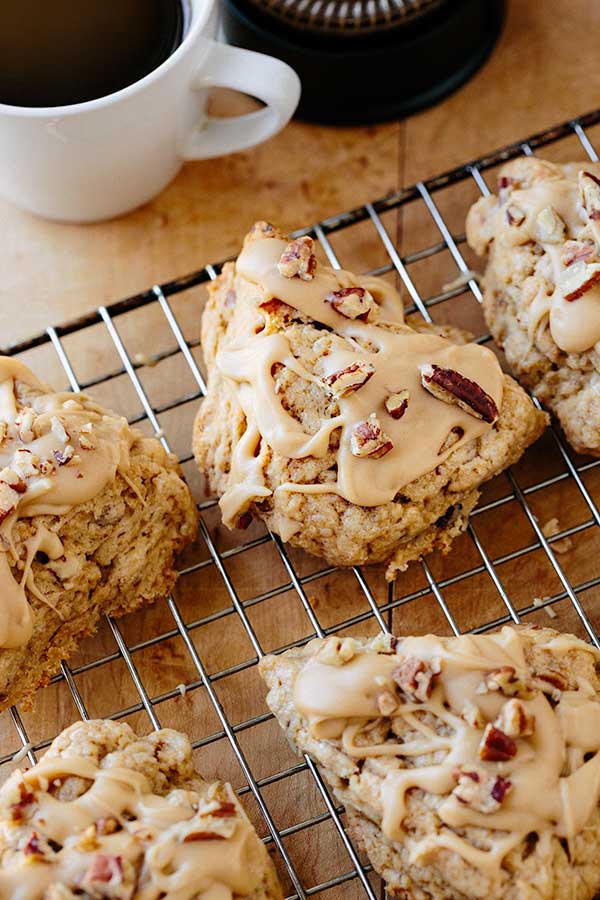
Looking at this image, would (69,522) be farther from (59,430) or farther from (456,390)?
(456,390)

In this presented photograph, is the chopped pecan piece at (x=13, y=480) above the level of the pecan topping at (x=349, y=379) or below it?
above

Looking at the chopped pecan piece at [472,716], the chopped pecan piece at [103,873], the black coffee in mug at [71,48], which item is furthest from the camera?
the black coffee in mug at [71,48]

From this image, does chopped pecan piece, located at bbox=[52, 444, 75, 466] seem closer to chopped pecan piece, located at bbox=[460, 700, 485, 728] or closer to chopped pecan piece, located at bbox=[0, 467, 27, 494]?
chopped pecan piece, located at bbox=[0, 467, 27, 494]

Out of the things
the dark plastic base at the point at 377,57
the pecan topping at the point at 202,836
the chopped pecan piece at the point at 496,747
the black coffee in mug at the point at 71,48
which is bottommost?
the chopped pecan piece at the point at 496,747

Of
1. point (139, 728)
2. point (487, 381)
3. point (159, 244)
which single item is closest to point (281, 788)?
point (139, 728)

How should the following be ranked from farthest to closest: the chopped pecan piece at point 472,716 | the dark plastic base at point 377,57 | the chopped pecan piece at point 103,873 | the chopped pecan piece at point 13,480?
the dark plastic base at point 377,57, the chopped pecan piece at point 13,480, the chopped pecan piece at point 472,716, the chopped pecan piece at point 103,873

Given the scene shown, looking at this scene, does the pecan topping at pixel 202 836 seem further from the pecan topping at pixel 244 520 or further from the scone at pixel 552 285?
the scone at pixel 552 285

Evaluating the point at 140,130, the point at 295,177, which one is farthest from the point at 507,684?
the point at 295,177

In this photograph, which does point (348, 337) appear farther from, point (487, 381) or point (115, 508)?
point (115, 508)

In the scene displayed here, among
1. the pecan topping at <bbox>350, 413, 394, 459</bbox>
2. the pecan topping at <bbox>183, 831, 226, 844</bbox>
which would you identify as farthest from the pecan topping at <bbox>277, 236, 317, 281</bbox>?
the pecan topping at <bbox>183, 831, 226, 844</bbox>

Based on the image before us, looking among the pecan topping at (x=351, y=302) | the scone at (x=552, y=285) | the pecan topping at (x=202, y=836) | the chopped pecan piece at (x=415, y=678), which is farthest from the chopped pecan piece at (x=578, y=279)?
the pecan topping at (x=202, y=836)
